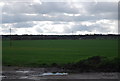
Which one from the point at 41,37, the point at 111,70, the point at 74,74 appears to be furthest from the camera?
the point at 41,37

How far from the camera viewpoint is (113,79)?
14391 millimetres

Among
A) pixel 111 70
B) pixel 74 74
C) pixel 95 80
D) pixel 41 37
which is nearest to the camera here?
pixel 95 80

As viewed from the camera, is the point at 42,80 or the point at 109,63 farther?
the point at 109,63

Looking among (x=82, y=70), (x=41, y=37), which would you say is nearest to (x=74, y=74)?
(x=82, y=70)

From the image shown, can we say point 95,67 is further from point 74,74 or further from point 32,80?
point 32,80

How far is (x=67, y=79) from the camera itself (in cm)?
1445

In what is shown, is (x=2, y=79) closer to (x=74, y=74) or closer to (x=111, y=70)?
(x=74, y=74)

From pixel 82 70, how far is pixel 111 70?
168cm

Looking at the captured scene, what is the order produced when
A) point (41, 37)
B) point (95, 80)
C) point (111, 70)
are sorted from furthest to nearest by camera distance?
point (41, 37)
point (111, 70)
point (95, 80)

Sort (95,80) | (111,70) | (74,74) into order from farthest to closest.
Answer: (111,70) < (74,74) < (95,80)

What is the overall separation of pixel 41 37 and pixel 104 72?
137 metres

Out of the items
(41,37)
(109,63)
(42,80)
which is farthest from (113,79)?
(41,37)

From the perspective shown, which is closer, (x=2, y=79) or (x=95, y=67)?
(x=2, y=79)

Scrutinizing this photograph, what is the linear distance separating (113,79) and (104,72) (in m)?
3.02
